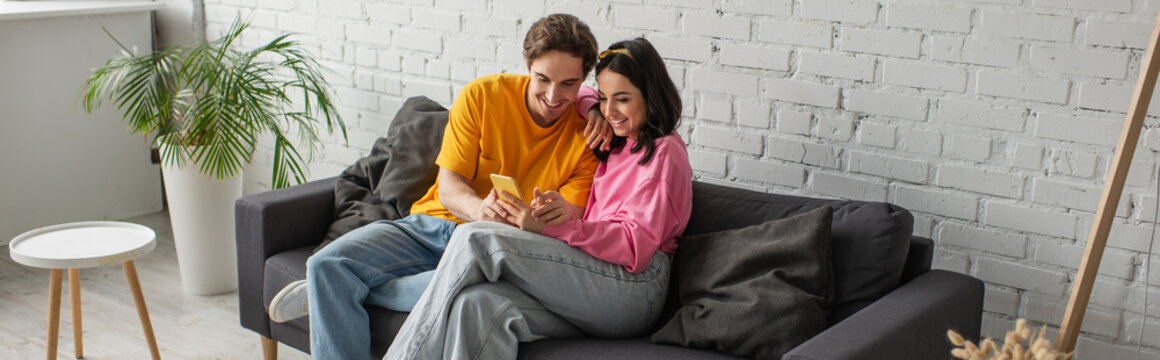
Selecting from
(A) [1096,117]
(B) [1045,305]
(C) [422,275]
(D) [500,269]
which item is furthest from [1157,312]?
(C) [422,275]

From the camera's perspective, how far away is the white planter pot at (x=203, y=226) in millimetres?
3400

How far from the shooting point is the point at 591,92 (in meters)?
2.66

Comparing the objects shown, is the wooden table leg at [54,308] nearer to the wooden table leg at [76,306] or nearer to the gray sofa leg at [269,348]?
the wooden table leg at [76,306]

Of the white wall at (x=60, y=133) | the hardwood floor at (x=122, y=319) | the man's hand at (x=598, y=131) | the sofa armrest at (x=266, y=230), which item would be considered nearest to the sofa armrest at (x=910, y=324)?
the man's hand at (x=598, y=131)

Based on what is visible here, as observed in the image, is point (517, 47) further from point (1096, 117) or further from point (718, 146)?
point (1096, 117)

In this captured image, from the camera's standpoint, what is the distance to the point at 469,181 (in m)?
2.67

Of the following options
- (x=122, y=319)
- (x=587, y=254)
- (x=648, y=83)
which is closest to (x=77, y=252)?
(x=122, y=319)

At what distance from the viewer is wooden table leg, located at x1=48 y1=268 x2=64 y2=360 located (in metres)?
2.76

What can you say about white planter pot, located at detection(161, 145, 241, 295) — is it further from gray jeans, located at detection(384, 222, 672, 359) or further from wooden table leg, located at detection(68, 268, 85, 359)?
gray jeans, located at detection(384, 222, 672, 359)

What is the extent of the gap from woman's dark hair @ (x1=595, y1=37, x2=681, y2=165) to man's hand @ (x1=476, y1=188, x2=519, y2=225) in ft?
1.08

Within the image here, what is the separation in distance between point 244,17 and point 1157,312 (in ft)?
10.2

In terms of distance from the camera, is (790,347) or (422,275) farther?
(422,275)

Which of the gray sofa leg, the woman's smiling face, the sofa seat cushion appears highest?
the woman's smiling face

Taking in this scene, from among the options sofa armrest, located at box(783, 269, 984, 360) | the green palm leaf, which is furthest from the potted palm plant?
sofa armrest, located at box(783, 269, 984, 360)
